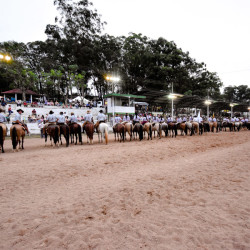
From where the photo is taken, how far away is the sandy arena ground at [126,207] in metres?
2.51

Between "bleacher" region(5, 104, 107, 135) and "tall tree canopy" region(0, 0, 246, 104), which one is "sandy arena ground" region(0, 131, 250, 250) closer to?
→ "bleacher" region(5, 104, 107, 135)

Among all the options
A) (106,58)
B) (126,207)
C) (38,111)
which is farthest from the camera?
(106,58)

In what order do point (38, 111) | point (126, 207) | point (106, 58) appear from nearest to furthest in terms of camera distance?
point (126, 207) → point (38, 111) → point (106, 58)

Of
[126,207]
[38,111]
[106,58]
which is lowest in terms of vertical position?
[126,207]

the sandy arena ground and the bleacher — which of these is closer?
the sandy arena ground

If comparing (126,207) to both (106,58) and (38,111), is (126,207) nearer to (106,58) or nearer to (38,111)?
(38,111)

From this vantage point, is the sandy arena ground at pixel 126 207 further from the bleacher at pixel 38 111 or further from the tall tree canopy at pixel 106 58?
the tall tree canopy at pixel 106 58

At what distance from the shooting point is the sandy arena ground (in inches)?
99.0

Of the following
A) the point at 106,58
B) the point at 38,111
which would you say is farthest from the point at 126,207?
the point at 106,58

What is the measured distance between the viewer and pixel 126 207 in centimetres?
341

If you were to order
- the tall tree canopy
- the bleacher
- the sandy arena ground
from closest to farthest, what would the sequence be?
the sandy arena ground → the bleacher → the tall tree canopy

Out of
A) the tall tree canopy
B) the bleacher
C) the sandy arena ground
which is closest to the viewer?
the sandy arena ground

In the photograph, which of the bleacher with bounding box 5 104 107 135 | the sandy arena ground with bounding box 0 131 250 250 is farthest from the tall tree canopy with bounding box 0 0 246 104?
the sandy arena ground with bounding box 0 131 250 250

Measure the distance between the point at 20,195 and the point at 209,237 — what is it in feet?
13.5
